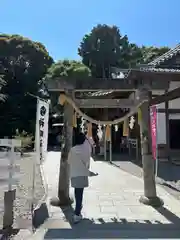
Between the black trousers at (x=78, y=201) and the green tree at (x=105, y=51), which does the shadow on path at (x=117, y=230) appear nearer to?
the black trousers at (x=78, y=201)

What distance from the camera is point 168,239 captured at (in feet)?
15.6

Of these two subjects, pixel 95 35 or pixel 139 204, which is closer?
pixel 139 204

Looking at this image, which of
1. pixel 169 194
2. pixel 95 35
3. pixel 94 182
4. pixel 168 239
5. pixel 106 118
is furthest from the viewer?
pixel 95 35

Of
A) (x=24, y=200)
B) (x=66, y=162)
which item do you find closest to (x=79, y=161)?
(x=66, y=162)

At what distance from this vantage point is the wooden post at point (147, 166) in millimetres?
6828

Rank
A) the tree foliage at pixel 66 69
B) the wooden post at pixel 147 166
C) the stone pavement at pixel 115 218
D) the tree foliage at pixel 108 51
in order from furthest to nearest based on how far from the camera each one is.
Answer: the tree foliage at pixel 108 51
the tree foliage at pixel 66 69
the wooden post at pixel 147 166
the stone pavement at pixel 115 218

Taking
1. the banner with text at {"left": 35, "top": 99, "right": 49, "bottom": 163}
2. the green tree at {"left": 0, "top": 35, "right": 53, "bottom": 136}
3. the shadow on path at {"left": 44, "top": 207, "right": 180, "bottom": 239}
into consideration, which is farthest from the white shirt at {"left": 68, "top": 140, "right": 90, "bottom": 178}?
the green tree at {"left": 0, "top": 35, "right": 53, "bottom": 136}

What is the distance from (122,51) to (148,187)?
1226 inches

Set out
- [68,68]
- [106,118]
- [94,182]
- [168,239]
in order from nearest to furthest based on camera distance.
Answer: [168,239], [94,182], [106,118], [68,68]

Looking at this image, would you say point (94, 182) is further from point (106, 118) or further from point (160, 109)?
point (106, 118)

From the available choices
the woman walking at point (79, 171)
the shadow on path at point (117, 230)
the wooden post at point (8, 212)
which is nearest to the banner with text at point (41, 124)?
the woman walking at point (79, 171)

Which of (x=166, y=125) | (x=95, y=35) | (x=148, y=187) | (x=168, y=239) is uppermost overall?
(x=95, y=35)

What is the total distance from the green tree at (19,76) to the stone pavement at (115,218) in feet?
71.1

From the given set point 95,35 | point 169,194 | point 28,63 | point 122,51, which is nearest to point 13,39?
point 28,63
